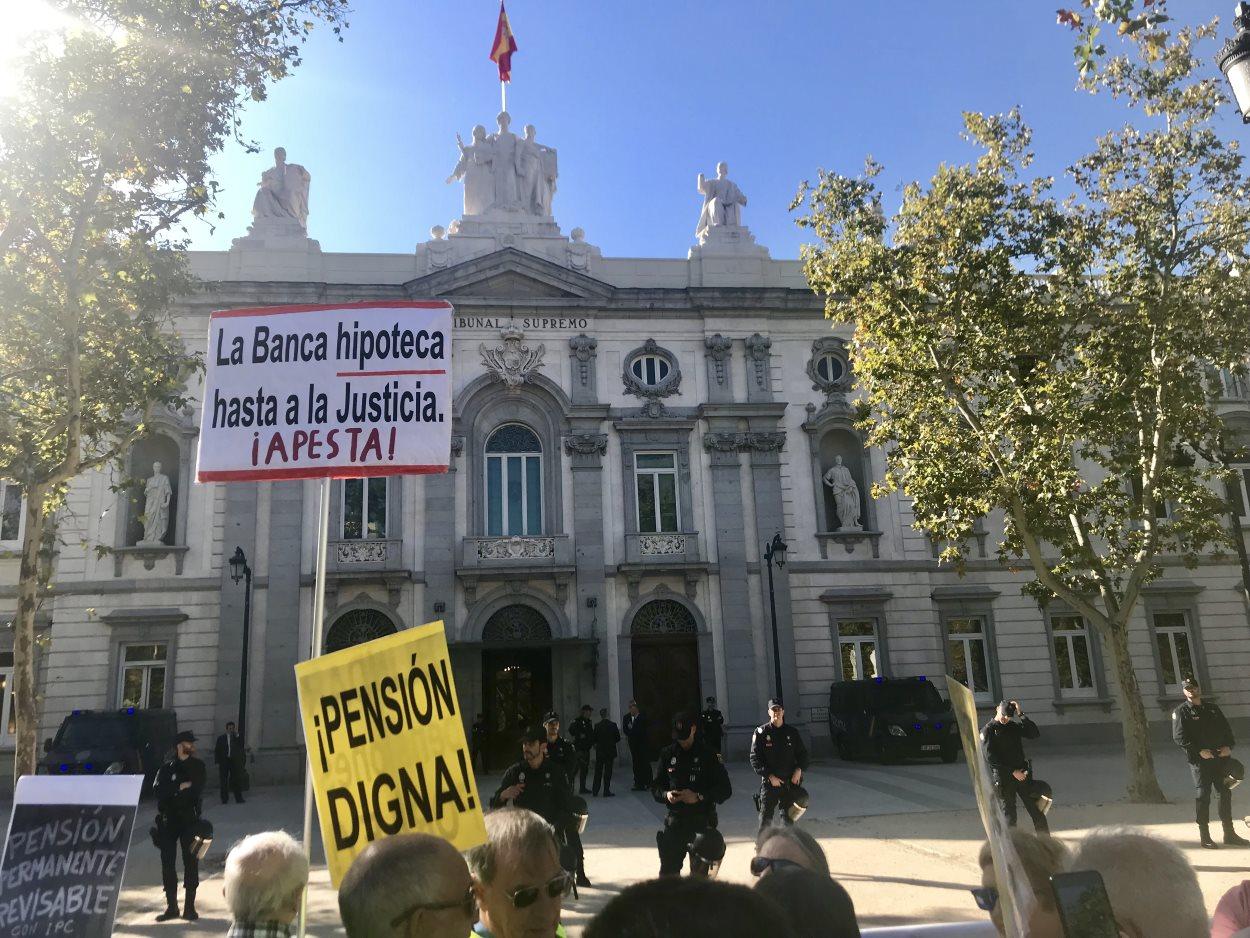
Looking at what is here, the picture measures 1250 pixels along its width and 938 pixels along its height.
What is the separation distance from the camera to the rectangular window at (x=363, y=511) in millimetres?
22719

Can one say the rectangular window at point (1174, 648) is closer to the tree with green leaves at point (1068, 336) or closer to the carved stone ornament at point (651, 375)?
the tree with green leaves at point (1068, 336)

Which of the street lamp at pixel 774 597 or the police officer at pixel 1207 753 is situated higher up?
the street lamp at pixel 774 597

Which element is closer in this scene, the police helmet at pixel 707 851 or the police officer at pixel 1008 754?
the police helmet at pixel 707 851

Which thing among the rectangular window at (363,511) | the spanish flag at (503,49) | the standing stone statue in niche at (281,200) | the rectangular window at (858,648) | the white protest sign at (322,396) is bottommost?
the rectangular window at (858,648)

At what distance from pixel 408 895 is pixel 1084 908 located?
5.91 feet

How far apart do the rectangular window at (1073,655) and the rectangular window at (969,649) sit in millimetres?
1848

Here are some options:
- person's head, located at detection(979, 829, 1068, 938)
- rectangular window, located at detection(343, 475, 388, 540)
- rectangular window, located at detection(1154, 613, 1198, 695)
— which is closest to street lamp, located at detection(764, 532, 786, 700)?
rectangular window, located at detection(343, 475, 388, 540)

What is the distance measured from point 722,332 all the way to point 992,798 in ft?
75.5

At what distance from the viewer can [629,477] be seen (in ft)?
78.4

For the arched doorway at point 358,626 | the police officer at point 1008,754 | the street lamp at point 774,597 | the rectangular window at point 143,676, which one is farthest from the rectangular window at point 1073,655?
the rectangular window at point 143,676

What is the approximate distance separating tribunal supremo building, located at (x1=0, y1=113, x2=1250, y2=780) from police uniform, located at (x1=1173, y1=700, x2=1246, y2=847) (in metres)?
11.6

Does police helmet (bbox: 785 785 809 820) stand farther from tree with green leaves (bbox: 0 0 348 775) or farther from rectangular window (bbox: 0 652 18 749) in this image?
rectangular window (bbox: 0 652 18 749)

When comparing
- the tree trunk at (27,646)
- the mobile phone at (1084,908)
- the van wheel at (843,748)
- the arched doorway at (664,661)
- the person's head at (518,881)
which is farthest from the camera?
the arched doorway at (664,661)

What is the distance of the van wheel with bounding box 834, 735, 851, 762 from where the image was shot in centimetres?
2164
